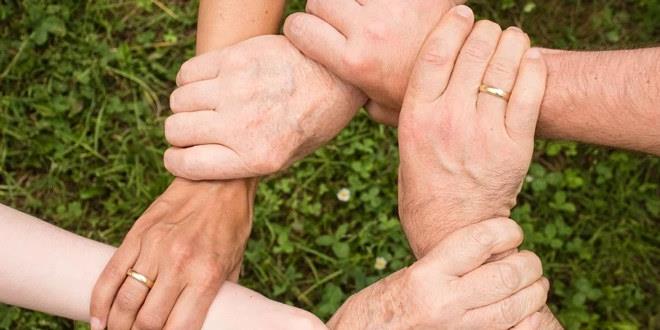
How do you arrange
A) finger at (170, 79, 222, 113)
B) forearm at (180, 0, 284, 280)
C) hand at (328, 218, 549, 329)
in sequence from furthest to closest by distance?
forearm at (180, 0, 284, 280), finger at (170, 79, 222, 113), hand at (328, 218, 549, 329)

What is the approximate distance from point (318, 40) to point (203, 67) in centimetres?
37

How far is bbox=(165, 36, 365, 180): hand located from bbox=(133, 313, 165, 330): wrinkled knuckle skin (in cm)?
45

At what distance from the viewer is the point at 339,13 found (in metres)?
2.18

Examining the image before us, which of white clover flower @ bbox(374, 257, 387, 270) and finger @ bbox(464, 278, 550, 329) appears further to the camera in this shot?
white clover flower @ bbox(374, 257, 387, 270)

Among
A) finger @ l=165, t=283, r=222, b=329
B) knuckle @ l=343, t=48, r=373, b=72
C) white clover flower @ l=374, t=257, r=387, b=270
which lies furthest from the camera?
white clover flower @ l=374, t=257, r=387, b=270

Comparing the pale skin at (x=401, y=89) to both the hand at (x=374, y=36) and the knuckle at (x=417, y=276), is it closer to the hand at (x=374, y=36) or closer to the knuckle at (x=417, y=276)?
the hand at (x=374, y=36)

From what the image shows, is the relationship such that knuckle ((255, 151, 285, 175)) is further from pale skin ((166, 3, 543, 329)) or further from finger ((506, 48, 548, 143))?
finger ((506, 48, 548, 143))

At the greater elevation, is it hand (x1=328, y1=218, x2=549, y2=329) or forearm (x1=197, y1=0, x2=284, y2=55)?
forearm (x1=197, y1=0, x2=284, y2=55)

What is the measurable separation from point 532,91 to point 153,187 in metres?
1.70

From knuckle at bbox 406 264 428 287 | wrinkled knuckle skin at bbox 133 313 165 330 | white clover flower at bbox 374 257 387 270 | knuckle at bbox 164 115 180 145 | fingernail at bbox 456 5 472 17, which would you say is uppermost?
fingernail at bbox 456 5 472 17

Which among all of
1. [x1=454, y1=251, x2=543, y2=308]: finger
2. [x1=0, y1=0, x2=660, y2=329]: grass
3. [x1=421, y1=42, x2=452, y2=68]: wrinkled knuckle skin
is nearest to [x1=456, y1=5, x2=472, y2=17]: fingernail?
[x1=421, y1=42, x2=452, y2=68]: wrinkled knuckle skin

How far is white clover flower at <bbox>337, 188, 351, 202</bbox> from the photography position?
3.10 m

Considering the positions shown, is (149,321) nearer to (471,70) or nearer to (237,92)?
(237,92)

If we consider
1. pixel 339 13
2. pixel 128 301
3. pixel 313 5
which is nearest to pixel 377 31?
pixel 339 13
